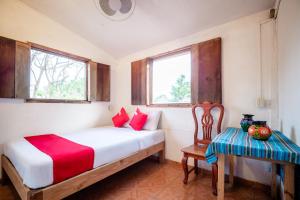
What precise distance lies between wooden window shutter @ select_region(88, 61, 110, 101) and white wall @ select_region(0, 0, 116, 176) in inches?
7.5

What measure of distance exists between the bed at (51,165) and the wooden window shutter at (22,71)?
2.65ft

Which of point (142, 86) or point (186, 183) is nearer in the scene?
point (186, 183)

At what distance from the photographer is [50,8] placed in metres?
2.43

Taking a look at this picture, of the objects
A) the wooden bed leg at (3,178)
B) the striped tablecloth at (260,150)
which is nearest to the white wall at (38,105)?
the wooden bed leg at (3,178)

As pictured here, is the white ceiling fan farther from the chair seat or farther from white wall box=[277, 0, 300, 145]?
the chair seat

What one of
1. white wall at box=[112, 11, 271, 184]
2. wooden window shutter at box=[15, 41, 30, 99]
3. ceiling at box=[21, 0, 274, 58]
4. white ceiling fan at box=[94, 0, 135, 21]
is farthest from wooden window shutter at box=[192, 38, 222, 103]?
wooden window shutter at box=[15, 41, 30, 99]

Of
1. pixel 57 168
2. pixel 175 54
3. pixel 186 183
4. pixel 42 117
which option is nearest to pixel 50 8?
pixel 42 117

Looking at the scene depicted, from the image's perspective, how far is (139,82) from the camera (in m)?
3.24

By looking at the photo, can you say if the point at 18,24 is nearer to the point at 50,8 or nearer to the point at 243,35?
the point at 50,8

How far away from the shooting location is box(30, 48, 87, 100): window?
2.57 meters

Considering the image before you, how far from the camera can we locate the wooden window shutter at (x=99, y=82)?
3262 mm

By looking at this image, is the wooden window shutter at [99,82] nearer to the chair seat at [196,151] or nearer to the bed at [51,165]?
the bed at [51,165]

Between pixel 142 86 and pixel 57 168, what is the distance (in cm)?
214

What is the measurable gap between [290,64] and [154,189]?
2022 mm
